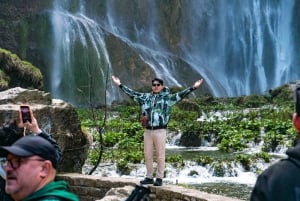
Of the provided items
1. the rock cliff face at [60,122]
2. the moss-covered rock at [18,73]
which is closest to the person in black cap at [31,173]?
the rock cliff face at [60,122]

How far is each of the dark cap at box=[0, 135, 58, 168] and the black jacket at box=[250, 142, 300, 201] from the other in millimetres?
898

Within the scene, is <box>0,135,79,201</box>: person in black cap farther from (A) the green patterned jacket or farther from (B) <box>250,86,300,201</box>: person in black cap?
(A) the green patterned jacket

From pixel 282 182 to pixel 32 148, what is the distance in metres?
1.05

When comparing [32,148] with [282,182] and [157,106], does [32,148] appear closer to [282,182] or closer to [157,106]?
[282,182]

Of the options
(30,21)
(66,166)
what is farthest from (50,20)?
(66,166)

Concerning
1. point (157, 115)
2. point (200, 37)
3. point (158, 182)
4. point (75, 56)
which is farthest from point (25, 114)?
point (200, 37)

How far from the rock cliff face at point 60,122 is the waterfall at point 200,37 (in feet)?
107

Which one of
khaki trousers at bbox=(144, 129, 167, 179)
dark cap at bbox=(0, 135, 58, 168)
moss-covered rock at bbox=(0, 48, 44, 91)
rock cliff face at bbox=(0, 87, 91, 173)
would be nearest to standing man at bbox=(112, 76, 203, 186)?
A: khaki trousers at bbox=(144, 129, 167, 179)

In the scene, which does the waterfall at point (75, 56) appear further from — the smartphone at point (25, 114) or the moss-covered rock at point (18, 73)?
the smartphone at point (25, 114)

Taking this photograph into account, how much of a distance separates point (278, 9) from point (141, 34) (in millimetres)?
13792

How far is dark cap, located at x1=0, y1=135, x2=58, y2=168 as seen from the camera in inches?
90.9

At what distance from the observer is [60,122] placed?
336 inches

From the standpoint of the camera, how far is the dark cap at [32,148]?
7.57 ft

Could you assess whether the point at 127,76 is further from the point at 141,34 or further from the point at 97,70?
the point at 141,34
